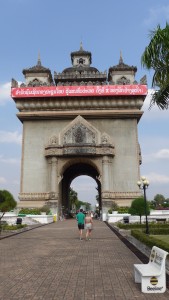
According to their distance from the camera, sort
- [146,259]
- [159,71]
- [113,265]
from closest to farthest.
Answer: [113,265]
[146,259]
[159,71]

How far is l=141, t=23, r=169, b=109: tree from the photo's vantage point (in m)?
11.4

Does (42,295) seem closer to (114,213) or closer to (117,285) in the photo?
(117,285)

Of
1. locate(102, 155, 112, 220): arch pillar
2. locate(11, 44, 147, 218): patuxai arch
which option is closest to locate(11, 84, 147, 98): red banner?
locate(11, 44, 147, 218): patuxai arch

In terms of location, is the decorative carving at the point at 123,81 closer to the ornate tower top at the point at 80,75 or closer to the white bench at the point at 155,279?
the ornate tower top at the point at 80,75

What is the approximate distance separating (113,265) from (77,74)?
47.3 m

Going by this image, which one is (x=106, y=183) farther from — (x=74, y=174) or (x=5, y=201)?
(x=5, y=201)

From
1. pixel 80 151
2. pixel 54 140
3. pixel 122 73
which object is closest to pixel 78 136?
pixel 80 151

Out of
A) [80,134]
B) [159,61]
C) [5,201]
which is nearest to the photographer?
[159,61]

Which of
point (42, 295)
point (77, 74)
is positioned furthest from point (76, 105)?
point (42, 295)

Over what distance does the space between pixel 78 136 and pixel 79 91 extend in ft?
20.8

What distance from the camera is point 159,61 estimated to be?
1184 centimetres

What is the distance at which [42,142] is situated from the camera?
1750 inches

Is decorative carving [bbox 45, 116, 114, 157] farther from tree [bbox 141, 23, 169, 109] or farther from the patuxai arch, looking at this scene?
tree [bbox 141, 23, 169, 109]

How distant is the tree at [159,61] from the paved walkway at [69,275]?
6054mm
